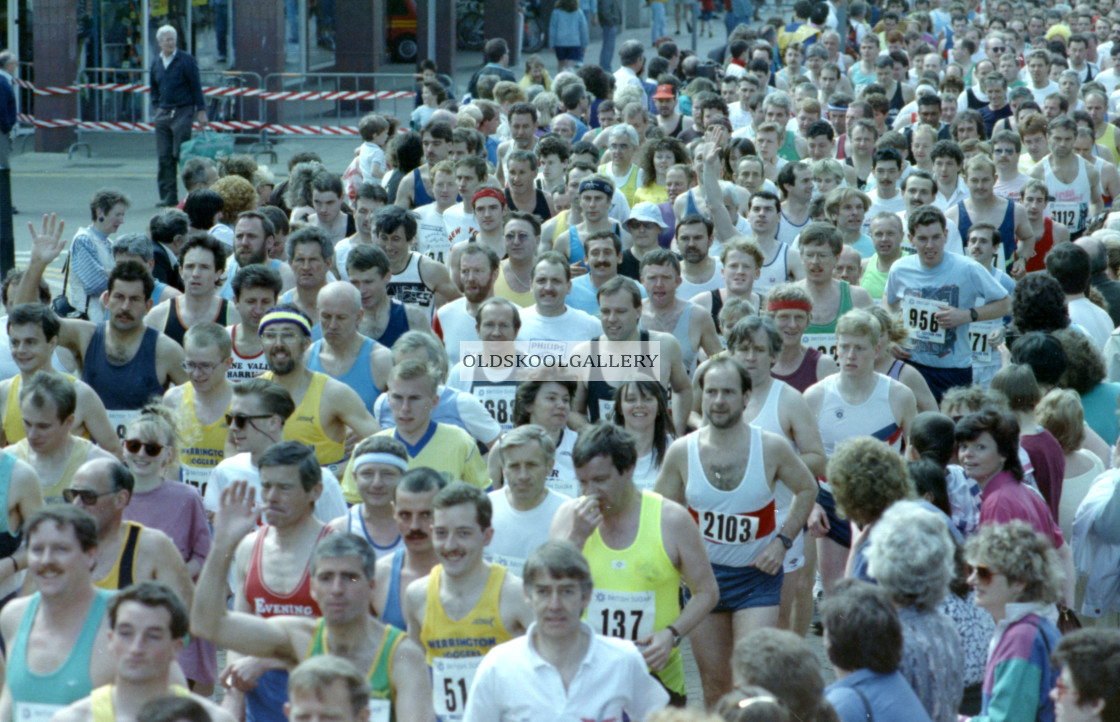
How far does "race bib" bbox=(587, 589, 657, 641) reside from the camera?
5.25m

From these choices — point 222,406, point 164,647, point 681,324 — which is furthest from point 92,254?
point 164,647

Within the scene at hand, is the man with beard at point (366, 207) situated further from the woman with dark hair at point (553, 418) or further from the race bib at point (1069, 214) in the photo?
the race bib at point (1069, 214)

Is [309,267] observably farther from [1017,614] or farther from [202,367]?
[1017,614]

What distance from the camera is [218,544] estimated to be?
473cm

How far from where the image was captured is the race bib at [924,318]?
27.2 feet

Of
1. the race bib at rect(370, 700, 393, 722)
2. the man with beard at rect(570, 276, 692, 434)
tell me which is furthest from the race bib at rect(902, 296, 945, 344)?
the race bib at rect(370, 700, 393, 722)

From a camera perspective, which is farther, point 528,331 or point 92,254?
point 92,254

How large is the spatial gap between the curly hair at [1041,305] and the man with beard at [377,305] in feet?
10.4

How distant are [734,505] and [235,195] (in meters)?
5.12

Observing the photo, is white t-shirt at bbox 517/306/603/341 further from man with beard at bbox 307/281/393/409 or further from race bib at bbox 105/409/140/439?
race bib at bbox 105/409/140/439

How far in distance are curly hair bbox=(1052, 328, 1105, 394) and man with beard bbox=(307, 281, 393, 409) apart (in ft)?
10.5

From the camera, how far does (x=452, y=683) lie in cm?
483

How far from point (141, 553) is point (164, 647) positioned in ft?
3.55

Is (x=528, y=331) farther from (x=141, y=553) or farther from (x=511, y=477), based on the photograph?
(x=141, y=553)
